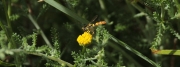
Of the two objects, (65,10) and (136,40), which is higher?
(65,10)

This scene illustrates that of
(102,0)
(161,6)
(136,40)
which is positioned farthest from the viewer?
(136,40)

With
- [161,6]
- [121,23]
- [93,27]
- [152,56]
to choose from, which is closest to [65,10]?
[93,27]

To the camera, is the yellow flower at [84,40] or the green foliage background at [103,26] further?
the green foliage background at [103,26]

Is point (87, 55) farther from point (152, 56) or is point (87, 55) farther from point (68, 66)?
point (152, 56)

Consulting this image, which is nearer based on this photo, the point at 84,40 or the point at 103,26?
the point at 84,40

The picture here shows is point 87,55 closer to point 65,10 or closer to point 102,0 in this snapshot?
point 65,10

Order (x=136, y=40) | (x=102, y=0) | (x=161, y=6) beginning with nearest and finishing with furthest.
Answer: (x=161, y=6)
(x=102, y=0)
(x=136, y=40)

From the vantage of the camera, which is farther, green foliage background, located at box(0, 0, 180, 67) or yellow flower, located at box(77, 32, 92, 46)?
green foliage background, located at box(0, 0, 180, 67)

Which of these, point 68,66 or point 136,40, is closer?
point 68,66

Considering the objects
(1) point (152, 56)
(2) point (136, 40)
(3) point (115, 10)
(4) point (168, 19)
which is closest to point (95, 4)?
(3) point (115, 10)

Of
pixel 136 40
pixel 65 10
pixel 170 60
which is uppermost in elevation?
pixel 65 10
